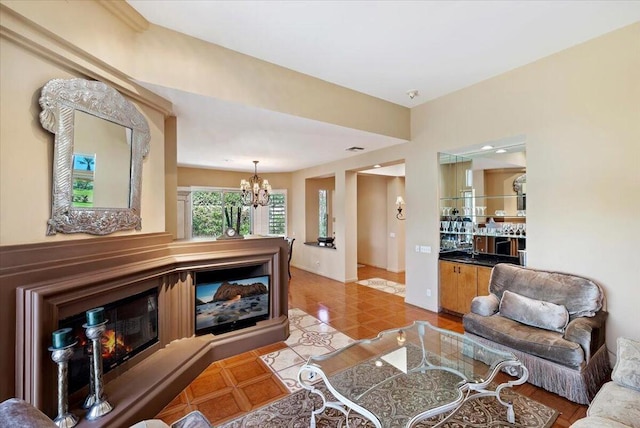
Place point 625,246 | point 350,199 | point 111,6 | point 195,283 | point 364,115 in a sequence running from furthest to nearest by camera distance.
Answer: point 350,199 → point 364,115 → point 195,283 → point 625,246 → point 111,6

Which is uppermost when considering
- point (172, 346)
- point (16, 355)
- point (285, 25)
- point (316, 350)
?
point (285, 25)

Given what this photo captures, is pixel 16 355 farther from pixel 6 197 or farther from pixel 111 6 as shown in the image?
pixel 111 6

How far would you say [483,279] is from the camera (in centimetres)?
387

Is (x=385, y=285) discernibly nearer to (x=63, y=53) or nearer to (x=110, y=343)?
(x=110, y=343)

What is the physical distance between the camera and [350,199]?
6.56m

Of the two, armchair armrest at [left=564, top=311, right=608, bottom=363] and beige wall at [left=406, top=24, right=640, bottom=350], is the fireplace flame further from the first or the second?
beige wall at [left=406, top=24, right=640, bottom=350]

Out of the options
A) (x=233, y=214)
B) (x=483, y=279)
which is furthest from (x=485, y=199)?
(x=233, y=214)

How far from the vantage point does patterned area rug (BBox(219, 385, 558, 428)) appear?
212cm

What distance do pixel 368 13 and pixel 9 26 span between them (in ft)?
8.39

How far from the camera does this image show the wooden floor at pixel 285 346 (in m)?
2.31

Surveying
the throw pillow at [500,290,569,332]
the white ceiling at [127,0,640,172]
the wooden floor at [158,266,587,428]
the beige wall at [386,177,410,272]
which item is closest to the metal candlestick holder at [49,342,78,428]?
the wooden floor at [158,266,587,428]

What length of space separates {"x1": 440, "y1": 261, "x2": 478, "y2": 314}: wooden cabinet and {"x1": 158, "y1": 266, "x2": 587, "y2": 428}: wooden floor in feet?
0.68

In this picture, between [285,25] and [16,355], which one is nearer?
[16,355]

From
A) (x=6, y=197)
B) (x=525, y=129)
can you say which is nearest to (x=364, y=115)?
(x=525, y=129)
